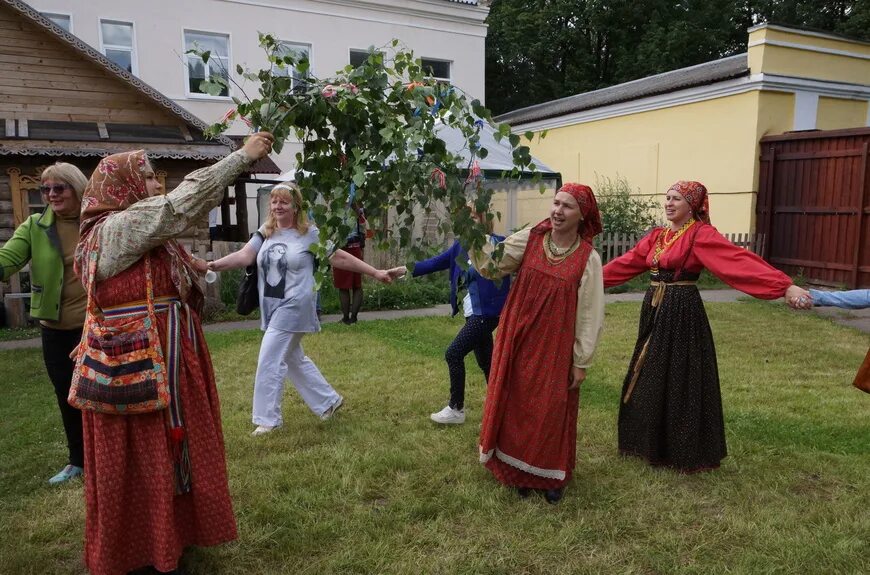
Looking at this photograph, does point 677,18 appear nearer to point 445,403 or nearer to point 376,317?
point 376,317

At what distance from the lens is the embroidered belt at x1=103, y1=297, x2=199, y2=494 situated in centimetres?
262

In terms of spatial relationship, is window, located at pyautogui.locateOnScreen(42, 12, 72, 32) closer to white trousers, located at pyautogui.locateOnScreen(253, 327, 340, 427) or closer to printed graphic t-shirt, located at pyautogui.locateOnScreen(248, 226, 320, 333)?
printed graphic t-shirt, located at pyautogui.locateOnScreen(248, 226, 320, 333)

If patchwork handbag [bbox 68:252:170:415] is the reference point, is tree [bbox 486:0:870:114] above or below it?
above

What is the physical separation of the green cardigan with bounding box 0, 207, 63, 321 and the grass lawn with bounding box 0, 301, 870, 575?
1094 mm

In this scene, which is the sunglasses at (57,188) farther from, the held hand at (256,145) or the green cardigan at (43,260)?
the held hand at (256,145)

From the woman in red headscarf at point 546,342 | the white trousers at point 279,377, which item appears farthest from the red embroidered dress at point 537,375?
the white trousers at point 279,377

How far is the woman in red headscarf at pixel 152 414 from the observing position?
2510mm

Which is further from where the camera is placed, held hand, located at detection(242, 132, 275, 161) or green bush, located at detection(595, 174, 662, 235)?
green bush, located at detection(595, 174, 662, 235)

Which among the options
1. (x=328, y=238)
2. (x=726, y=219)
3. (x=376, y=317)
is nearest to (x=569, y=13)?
(x=726, y=219)

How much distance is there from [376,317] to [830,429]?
233 inches

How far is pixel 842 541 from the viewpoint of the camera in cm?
315

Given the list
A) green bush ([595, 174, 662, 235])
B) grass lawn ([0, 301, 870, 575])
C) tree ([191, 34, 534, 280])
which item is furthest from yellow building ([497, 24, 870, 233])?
tree ([191, 34, 534, 280])

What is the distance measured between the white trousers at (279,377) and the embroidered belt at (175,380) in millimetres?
1806

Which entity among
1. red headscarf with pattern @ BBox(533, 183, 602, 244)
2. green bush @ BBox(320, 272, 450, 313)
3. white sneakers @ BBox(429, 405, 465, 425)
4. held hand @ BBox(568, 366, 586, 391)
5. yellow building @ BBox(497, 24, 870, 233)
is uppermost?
yellow building @ BBox(497, 24, 870, 233)
